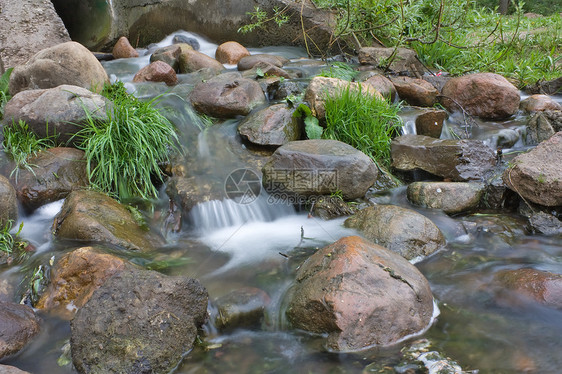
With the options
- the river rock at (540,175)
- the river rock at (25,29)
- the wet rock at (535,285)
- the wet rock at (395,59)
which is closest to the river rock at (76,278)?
the wet rock at (535,285)

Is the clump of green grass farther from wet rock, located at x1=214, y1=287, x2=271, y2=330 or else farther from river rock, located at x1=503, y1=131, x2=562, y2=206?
wet rock, located at x1=214, y1=287, x2=271, y2=330

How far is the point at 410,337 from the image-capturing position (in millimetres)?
2613

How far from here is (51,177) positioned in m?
4.27

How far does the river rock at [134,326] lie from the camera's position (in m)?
2.32

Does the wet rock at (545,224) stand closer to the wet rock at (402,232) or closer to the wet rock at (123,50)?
the wet rock at (402,232)


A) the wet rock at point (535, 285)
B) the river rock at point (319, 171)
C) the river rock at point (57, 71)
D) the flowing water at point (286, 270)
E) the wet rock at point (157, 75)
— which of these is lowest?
the flowing water at point (286, 270)

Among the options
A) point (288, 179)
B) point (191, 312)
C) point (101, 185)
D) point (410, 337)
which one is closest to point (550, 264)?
point (410, 337)

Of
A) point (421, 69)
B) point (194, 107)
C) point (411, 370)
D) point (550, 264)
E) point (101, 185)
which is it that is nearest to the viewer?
point (411, 370)

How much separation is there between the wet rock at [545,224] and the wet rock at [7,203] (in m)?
4.65

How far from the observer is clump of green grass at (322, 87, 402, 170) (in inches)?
202

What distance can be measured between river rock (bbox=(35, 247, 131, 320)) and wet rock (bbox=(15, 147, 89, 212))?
1321mm

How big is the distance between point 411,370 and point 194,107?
4118 millimetres

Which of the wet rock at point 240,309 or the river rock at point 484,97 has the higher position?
the river rock at point 484,97

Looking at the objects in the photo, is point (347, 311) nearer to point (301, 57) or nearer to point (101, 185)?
point (101, 185)
